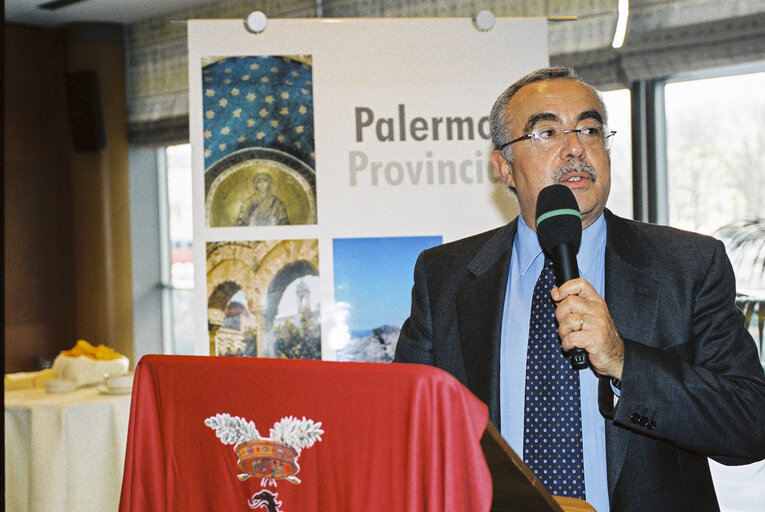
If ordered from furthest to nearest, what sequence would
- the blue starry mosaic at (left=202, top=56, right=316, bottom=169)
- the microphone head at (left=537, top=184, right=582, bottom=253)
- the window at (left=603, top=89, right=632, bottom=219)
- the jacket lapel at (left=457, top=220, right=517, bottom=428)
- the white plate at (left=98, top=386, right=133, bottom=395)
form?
the window at (left=603, top=89, right=632, bottom=219)
the white plate at (left=98, top=386, right=133, bottom=395)
the blue starry mosaic at (left=202, top=56, right=316, bottom=169)
the jacket lapel at (left=457, top=220, right=517, bottom=428)
the microphone head at (left=537, top=184, right=582, bottom=253)

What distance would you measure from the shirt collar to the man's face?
2 cm

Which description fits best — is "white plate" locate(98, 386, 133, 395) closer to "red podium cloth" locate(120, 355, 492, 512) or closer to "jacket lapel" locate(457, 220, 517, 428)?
"jacket lapel" locate(457, 220, 517, 428)

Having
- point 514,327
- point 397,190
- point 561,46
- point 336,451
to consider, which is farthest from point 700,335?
point 561,46

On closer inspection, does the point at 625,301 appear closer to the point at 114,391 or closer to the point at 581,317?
the point at 581,317

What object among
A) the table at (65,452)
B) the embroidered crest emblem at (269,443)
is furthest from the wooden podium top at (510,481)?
the table at (65,452)

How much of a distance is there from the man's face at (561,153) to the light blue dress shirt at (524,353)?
0.06m

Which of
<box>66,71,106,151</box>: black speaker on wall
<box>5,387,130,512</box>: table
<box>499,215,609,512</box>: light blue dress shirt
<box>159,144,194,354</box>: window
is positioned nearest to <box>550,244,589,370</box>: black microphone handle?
<box>499,215,609,512</box>: light blue dress shirt

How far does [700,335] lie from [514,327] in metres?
0.37

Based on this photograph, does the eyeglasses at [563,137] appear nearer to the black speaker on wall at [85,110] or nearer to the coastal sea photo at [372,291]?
the coastal sea photo at [372,291]

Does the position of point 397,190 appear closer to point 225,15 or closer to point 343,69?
point 343,69

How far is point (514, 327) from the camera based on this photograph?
1742mm

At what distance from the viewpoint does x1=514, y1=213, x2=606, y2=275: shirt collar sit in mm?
1739

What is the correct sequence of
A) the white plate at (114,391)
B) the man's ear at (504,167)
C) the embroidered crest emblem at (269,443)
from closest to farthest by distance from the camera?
the embroidered crest emblem at (269,443) → the man's ear at (504,167) → the white plate at (114,391)

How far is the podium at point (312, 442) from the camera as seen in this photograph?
1.00 meters
